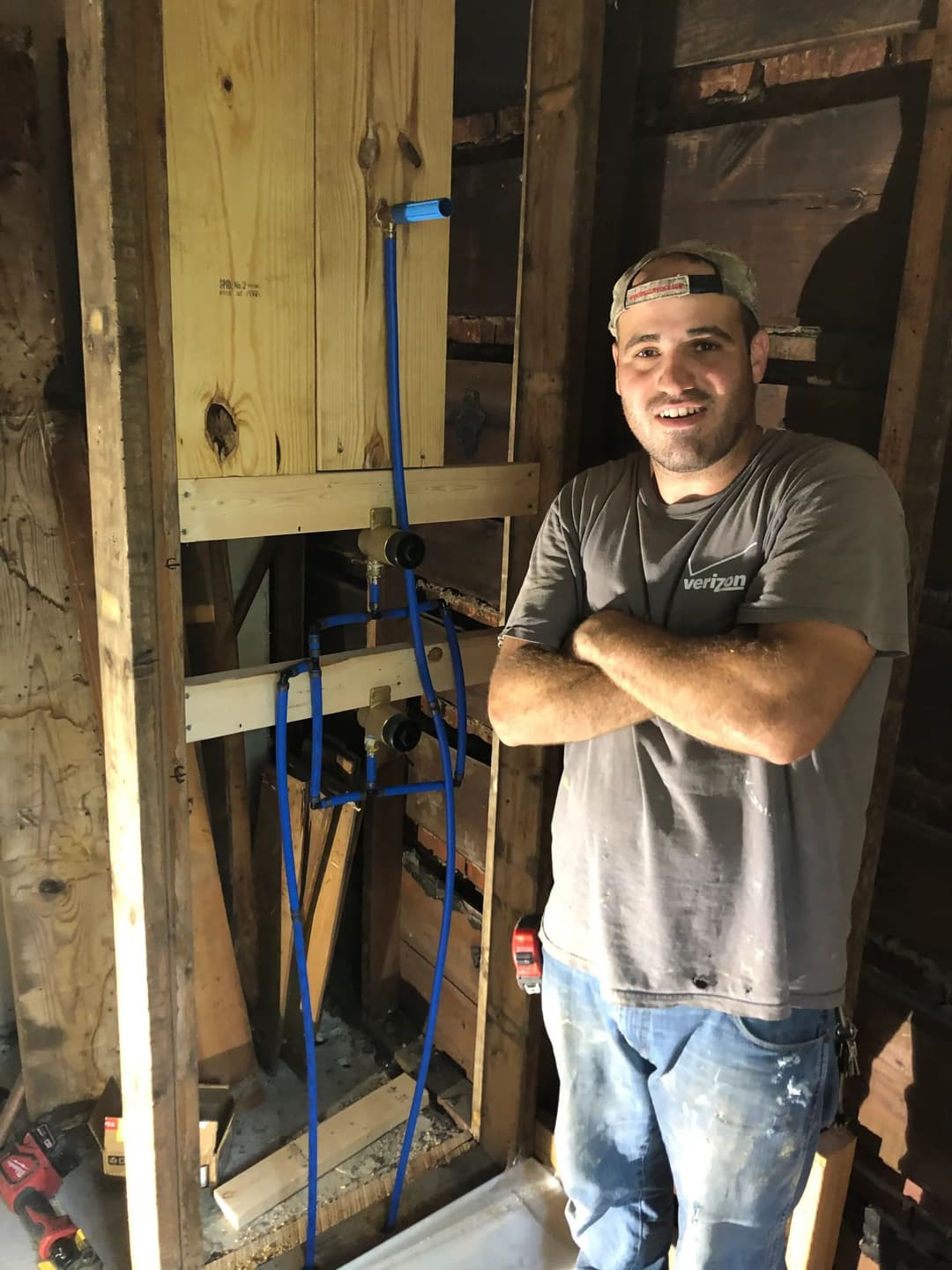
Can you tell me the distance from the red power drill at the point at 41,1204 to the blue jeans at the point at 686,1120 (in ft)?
3.12

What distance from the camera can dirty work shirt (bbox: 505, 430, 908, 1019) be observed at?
3.71ft

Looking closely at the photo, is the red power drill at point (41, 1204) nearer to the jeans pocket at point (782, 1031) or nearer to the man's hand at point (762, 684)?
the jeans pocket at point (782, 1031)

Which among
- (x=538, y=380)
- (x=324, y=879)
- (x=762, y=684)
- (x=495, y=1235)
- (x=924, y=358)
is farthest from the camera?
(x=324, y=879)

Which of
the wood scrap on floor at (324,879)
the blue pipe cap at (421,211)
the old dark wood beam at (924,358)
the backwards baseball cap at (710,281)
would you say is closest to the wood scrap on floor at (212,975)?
the wood scrap on floor at (324,879)

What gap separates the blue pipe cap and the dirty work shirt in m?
0.49

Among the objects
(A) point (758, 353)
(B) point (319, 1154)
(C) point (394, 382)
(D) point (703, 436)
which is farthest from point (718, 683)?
(B) point (319, 1154)

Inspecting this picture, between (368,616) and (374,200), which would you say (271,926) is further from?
(374,200)

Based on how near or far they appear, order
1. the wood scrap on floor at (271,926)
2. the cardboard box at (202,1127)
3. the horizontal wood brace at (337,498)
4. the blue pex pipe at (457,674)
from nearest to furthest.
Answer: the horizontal wood brace at (337,498)
the blue pex pipe at (457,674)
the cardboard box at (202,1127)
the wood scrap on floor at (271,926)

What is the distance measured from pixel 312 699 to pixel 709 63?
1156 millimetres

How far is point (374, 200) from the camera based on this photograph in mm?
1479

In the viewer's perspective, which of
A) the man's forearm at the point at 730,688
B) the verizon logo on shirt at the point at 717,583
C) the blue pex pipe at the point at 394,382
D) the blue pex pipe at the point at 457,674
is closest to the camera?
the man's forearm at the point at 730,688

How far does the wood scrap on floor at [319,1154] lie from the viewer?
6.16ft

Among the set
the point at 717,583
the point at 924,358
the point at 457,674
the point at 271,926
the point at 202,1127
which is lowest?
the point at 202,1127

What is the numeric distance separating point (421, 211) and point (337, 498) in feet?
1.46
